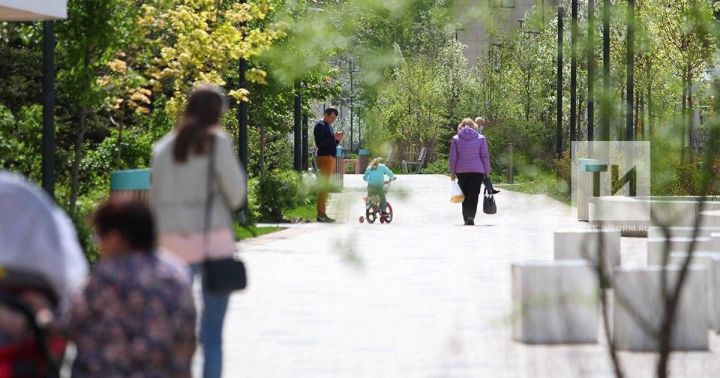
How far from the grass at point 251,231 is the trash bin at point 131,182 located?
591 cm

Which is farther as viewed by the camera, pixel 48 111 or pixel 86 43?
pixel 86 43

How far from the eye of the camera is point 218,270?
8.14 m

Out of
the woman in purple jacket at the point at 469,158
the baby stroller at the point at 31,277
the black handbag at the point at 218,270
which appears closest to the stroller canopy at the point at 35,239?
the baby stroller at the point at 31,277

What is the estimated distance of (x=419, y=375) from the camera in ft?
32.1

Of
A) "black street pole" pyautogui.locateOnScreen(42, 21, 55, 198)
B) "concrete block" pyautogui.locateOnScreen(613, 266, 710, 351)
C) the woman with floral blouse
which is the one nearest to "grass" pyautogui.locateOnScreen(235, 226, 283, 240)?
"black street pole" pyautogui.locateOnScreen(42, 21, 55, 198)

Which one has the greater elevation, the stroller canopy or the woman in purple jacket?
the woman in purple jacket

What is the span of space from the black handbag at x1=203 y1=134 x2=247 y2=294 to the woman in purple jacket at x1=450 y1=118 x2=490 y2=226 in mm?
19310

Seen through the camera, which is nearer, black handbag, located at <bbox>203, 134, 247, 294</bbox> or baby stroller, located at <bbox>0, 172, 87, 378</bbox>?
baby stroller, located at <bbox>0, 172, 87, 378</bbox>

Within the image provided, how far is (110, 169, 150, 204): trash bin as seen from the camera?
1795 centimetres

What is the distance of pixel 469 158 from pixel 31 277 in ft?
75.3

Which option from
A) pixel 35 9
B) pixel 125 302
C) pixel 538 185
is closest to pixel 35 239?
pixel 125 302

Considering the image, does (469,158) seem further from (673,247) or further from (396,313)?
(396,313)

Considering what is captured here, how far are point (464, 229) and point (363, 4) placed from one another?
2354 cm

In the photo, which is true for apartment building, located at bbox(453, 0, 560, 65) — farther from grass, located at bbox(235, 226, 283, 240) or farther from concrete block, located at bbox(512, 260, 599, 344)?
grass, located at bbox(235, 226, 283, 240)
